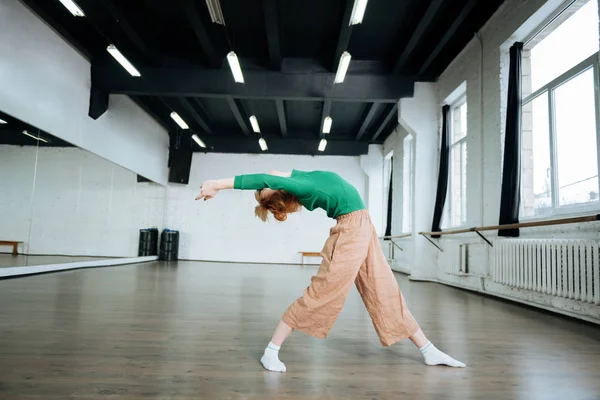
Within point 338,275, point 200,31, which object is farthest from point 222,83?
point 338,275

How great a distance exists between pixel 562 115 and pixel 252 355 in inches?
165

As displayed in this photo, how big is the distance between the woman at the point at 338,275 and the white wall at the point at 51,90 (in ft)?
17.3

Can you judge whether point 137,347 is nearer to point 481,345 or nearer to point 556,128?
point 481,345

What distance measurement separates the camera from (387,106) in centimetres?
954

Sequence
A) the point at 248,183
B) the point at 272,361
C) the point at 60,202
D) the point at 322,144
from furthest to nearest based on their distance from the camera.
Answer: the point at 322,144
the point at 60,202
the point at 272,361
the point at 248,183

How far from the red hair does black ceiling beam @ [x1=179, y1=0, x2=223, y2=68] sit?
4.35 metres

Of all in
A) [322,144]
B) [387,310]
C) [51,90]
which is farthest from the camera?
[322,144]

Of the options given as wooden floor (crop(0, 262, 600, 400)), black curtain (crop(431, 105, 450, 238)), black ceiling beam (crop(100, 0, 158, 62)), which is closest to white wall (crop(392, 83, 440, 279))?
black curtain (crop(431, 105, 450, 238))

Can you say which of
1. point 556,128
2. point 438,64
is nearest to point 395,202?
point 438,64

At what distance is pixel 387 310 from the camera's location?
6.76ft

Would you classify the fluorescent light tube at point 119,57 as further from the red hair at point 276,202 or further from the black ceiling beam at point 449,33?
the red hair at point 276,202

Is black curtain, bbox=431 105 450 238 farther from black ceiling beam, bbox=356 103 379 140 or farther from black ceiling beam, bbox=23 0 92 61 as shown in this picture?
black ceiling beam, bbox=23 0 92 61

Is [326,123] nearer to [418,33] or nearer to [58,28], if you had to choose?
[418,33]

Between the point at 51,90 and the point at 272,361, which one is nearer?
the point at 272,361
